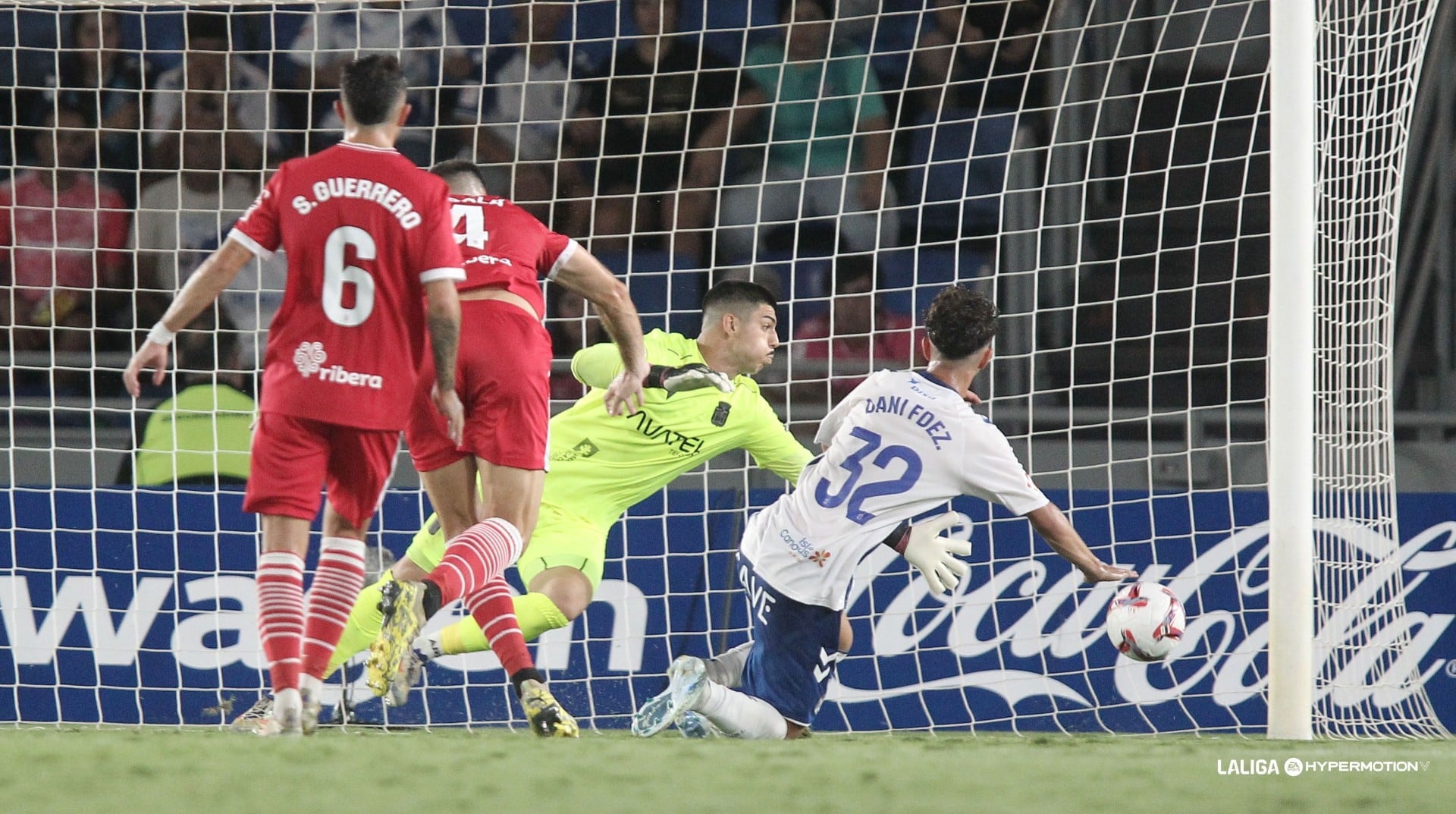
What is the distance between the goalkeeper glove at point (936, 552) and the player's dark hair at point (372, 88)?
77.8 inches

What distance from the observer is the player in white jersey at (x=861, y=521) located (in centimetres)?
446

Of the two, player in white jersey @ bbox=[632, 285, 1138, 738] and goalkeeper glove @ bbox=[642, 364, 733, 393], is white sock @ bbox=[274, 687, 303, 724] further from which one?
goalkeeper glove @ bbox=[642, 364, 733, 393]

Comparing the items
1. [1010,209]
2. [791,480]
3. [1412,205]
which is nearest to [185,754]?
[791,480]

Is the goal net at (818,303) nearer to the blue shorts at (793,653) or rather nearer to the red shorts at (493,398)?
the red shorts at (493,398)

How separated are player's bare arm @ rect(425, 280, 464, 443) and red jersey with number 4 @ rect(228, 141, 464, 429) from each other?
3cm

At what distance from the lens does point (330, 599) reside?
12.0 feet

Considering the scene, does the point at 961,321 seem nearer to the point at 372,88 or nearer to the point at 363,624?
the point at 372,88

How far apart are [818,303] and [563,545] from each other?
2.95m

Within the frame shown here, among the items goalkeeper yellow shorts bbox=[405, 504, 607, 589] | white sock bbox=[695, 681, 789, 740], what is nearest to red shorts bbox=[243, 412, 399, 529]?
white sock bbox=[695, 681, 789, 740]

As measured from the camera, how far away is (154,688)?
20.6 ft

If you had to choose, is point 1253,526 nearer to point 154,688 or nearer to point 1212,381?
point 1212,381

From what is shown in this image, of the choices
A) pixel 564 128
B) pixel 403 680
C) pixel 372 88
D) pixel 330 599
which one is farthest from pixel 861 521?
pixel 564 128

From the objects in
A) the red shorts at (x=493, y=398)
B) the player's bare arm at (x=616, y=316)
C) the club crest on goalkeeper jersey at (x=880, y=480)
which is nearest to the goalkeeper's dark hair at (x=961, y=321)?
the club crest on goalkeeper jersey at (x=880, y=480)

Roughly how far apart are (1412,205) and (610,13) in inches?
163
